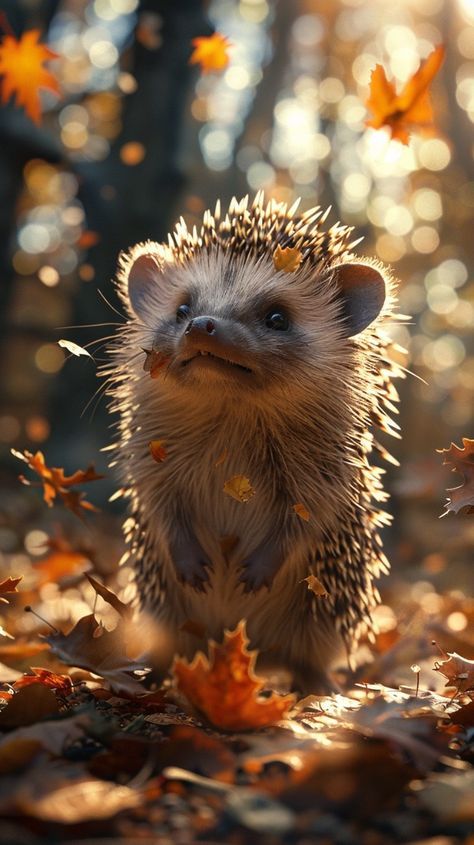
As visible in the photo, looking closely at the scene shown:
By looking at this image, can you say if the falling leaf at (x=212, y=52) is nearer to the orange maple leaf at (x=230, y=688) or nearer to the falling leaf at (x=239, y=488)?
the falling leaf at (x=239, y=488)

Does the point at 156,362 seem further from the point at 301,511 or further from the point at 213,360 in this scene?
the point at 301,511

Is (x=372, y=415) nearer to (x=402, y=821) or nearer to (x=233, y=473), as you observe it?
(x=233, y=473)

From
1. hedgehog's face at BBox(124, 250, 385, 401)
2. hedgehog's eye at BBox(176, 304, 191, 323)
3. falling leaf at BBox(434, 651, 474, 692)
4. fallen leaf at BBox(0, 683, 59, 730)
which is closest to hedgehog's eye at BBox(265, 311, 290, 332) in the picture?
hedgehog's face at BBox(124, 250, 385, 401)

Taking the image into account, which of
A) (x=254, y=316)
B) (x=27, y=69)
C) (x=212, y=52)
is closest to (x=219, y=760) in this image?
(x=254, y=316)

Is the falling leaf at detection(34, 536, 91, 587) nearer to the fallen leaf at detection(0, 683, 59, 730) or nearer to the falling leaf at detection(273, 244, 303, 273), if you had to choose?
the falling leaf at detection(273, 244, 303, 273)

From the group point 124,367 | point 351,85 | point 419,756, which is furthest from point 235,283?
point 351,85

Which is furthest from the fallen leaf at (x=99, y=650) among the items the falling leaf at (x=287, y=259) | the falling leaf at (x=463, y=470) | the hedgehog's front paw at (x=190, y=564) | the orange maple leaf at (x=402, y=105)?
the orange maple leaf at (x=402, y=105)
